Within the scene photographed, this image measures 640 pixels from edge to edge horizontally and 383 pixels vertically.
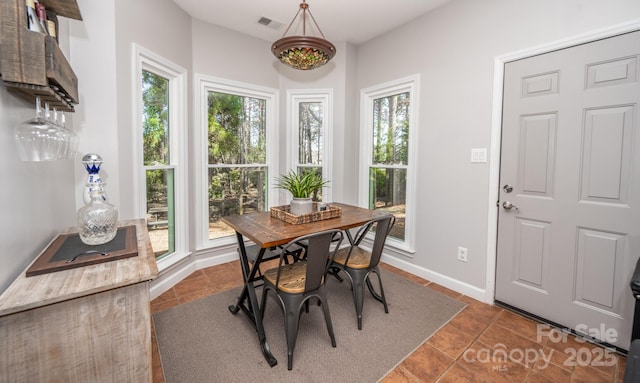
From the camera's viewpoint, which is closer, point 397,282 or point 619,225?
point 619,225

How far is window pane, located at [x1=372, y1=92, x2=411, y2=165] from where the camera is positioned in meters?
3.28

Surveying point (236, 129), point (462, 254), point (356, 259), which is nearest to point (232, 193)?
point (236, 129)

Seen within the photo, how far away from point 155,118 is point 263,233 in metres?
1.72

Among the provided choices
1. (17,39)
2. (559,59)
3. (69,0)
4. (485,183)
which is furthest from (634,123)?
(69,0)

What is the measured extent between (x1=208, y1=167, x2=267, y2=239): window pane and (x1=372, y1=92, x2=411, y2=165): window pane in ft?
5.10

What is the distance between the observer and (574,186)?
6.73ft

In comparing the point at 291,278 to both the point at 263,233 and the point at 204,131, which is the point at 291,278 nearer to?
the point at 263,233

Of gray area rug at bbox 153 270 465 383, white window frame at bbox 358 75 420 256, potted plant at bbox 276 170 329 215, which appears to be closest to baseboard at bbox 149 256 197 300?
gray area rug at bbox 153 270 465 383

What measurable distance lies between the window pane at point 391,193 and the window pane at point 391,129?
139 mm

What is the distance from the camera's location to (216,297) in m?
2.63

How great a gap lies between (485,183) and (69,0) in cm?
311

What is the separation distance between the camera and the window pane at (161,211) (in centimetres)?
270

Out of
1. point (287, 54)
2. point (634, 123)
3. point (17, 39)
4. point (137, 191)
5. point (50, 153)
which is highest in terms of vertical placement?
point (287, 54)

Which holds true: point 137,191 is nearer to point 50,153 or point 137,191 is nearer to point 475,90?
point 50,153
